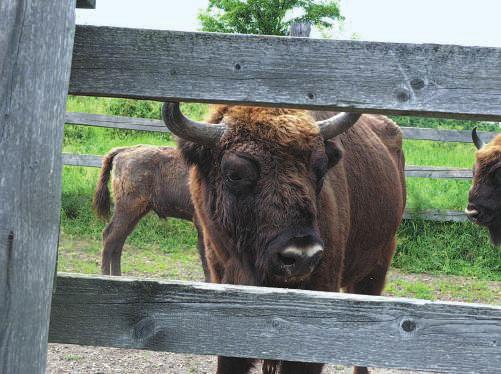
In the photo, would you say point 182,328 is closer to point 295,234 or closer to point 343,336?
point 343,336

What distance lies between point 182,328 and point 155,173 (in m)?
9.29

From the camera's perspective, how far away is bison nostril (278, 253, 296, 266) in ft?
11.1

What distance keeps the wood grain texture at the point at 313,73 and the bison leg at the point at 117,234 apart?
27.3ft

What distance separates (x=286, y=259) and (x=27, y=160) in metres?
1.62

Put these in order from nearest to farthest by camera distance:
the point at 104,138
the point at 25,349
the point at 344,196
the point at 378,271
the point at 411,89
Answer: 1. the point at 25,349
2. the point at 411,89
3. the point at 344,196
4. the point at 378,271
5. the point at 104,138

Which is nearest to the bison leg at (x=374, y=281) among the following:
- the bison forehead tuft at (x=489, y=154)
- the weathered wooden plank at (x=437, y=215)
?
the bison forehead tuft at (x=489, y=154)

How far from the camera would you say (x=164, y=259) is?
11.4m

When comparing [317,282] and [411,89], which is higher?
[411,89]

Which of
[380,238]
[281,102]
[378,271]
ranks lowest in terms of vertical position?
[378,271]

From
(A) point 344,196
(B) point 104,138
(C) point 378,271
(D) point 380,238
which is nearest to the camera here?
(A) point 344,196

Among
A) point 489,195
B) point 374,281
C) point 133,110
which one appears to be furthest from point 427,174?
point 133,110

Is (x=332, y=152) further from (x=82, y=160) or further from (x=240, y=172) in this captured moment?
(x=82, y=160)

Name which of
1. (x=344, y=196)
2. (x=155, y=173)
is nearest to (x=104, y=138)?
(x=155, y=173)

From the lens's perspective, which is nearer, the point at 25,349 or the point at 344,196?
the point at 25,349
